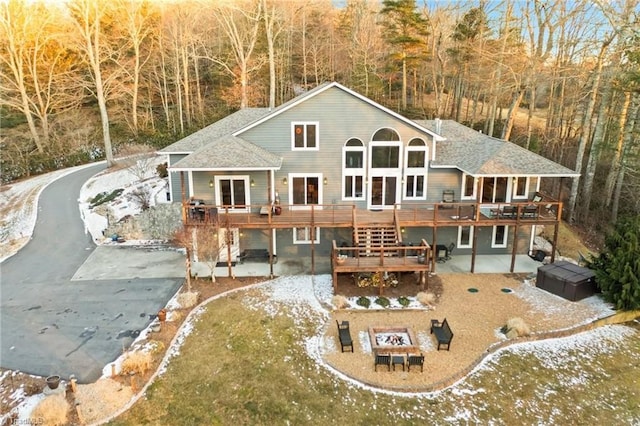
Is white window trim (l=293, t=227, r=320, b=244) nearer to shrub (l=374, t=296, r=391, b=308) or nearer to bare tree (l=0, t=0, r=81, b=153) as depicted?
shrub (l=374, t=296, r=391, b=308)

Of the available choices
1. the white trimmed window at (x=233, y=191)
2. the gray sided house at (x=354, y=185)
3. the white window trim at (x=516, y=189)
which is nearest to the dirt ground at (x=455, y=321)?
the gray sided house at (x=354, y=185)

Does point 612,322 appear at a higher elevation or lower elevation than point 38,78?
lower

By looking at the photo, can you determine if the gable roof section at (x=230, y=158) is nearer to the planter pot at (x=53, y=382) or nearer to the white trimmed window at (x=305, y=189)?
the white trimmed window at (x=305, y=189)

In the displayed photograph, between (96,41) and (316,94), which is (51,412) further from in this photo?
(96,41)

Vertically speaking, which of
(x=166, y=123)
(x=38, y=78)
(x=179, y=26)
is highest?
(x=179, y=26)

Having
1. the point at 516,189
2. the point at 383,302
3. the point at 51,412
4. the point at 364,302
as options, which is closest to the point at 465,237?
the point at 516,189

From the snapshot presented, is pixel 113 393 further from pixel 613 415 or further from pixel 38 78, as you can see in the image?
pixel 38 78

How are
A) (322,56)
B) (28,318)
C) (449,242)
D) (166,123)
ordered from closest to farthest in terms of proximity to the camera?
(28,318)
(449,242)
(166,123)
(322,56)

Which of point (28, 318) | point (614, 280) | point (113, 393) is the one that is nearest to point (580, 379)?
point (614, 280)
